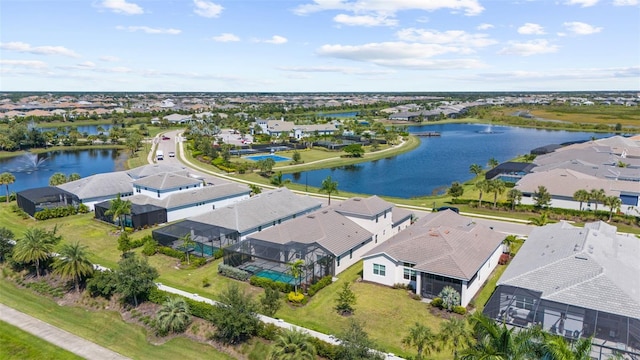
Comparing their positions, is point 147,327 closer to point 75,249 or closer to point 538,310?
point 75,249

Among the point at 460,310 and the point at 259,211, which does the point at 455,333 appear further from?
the point at 259,211

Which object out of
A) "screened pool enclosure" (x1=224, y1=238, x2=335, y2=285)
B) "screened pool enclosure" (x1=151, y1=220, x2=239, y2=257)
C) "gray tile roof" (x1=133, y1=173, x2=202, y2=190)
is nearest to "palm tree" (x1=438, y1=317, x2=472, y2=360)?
"screened pool enclosure" (x1=224, y1=238, x2=335, y2=285)

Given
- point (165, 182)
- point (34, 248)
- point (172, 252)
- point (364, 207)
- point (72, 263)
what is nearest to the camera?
point (72, 263)

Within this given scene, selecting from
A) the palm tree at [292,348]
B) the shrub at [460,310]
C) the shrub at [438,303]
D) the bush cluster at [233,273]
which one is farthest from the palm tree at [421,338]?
the bush cluster at [233,273]

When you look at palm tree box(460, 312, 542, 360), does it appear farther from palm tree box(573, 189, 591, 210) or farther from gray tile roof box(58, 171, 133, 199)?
gray tile roof box(58, 171, 133, 199)

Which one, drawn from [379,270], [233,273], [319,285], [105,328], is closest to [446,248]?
[379,270]

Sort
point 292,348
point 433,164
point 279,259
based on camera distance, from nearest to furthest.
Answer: point 292,348, point 279,259, point 433,164
